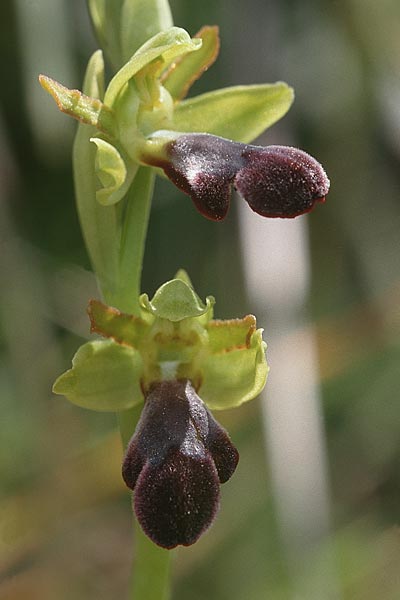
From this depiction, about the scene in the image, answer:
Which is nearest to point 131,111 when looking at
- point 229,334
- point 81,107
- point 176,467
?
point 81,107

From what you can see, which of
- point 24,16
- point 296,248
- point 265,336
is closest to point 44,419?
point 265,336

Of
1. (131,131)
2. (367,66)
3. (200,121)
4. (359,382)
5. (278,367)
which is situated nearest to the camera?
(131,131)

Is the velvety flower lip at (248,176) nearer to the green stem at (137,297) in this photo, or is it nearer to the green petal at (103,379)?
the green stem at (137,297)

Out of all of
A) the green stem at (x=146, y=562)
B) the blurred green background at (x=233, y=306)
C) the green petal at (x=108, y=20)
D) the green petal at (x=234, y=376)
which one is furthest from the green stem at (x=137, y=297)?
the blurred green background at (x=233, y=306)

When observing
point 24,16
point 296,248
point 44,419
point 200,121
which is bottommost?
point 44,419

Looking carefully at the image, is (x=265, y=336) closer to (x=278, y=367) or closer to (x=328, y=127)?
(x=278, y=367)

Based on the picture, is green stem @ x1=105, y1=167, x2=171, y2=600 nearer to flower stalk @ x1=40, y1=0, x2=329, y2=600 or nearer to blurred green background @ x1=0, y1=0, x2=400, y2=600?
flower stalk @ x1=40, y1=0, x2=329, y2=600

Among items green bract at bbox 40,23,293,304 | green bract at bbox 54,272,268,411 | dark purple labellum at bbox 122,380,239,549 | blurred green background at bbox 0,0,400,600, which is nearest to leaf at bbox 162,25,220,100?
green bract at bbox 40,23,293,304

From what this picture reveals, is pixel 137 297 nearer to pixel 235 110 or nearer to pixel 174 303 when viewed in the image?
pixel 174 303
